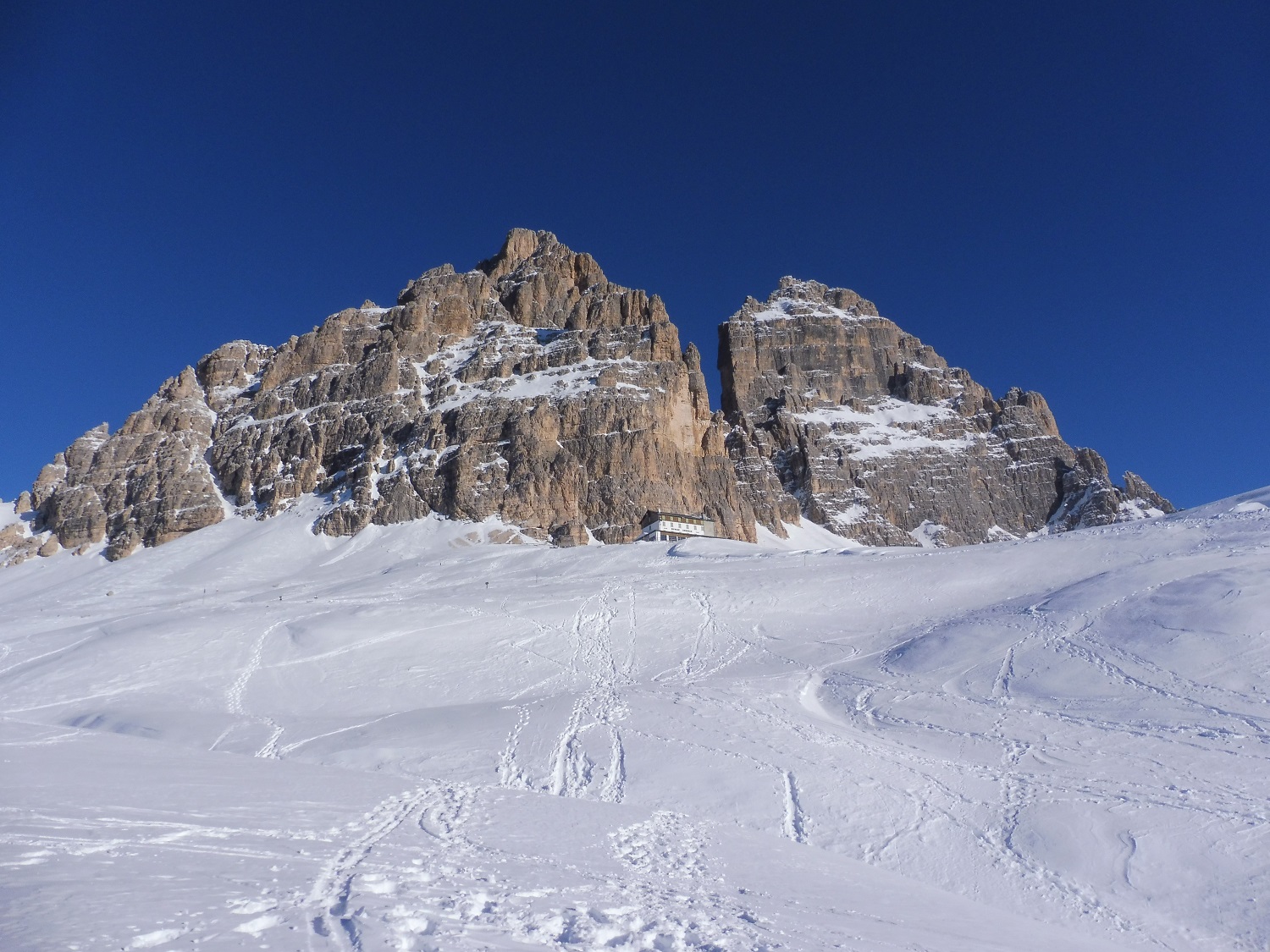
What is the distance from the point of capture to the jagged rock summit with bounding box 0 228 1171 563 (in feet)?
261

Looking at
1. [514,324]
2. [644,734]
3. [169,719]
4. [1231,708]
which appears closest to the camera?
[1231,708]

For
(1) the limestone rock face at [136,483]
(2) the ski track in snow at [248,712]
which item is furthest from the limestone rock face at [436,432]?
(2) the ski track in snow at [248,712]

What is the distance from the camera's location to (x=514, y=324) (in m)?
107

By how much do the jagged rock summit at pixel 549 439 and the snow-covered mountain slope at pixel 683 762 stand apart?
45257 millimetres

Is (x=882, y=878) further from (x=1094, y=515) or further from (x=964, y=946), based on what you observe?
(x=1094, y=515)

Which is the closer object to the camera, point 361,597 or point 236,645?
point 236,645

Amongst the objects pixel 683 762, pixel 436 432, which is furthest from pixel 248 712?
pixel 436 432

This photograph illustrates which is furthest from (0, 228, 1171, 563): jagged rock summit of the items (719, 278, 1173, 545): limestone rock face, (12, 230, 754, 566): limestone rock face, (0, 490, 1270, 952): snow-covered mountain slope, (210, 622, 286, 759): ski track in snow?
(0, 490, 1270, 952): snow-covered mountain slope

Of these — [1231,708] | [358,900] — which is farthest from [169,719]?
[1231,708]

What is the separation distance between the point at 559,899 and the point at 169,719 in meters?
18.1

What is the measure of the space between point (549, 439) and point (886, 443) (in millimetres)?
72425

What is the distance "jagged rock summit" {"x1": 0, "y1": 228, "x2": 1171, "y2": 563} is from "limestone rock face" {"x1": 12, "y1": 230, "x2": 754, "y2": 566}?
0.27 metres

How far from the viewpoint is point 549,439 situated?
81.4 m

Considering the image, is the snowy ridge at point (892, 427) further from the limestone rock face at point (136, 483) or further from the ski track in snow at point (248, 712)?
the ski track in snow at point (248, 712)
